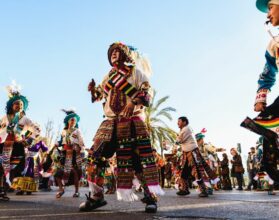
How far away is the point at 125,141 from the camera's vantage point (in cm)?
446

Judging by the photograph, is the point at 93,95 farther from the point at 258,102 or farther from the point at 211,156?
the point at 211,156

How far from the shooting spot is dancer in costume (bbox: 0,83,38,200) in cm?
680

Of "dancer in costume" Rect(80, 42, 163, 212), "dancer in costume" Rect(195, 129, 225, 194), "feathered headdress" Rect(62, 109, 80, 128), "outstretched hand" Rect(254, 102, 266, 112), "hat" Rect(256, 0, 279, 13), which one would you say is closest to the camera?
"outstretched hand" Rect(254, 102, 266, 112)

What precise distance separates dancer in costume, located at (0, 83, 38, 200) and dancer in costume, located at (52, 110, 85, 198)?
158 centimetres

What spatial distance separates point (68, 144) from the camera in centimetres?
876

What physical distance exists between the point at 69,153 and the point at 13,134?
203 centimetres

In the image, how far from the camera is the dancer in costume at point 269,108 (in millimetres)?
2814

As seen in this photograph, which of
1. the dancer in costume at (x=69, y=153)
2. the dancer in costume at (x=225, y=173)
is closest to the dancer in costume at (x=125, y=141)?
the dancer in costume at (x=69, y=153)

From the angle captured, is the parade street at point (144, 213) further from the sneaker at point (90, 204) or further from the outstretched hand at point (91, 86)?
the outstretched hand at point (91, 86)

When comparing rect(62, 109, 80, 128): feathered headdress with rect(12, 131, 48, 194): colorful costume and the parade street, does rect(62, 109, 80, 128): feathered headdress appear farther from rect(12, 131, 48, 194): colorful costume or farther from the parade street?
the parade street

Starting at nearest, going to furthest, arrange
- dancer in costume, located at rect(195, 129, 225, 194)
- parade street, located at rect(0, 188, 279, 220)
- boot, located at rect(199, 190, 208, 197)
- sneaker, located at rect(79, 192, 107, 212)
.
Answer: parade street, located at rect(0, 188, 279, 220) → sneaker, located at rect(79, 192, 107, 212) → boot, located at rect(199, 190, 208, 197) → dancer in costume, located at rect(195, 129, 225, 194)

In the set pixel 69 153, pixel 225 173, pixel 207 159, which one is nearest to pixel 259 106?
pixel 69 153

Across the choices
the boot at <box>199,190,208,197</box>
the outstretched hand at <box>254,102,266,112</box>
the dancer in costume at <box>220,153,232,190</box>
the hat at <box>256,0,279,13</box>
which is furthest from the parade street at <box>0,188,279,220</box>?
the dancer in costume at <box>220,153,232,190</box>

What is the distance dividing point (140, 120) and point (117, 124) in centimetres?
30
